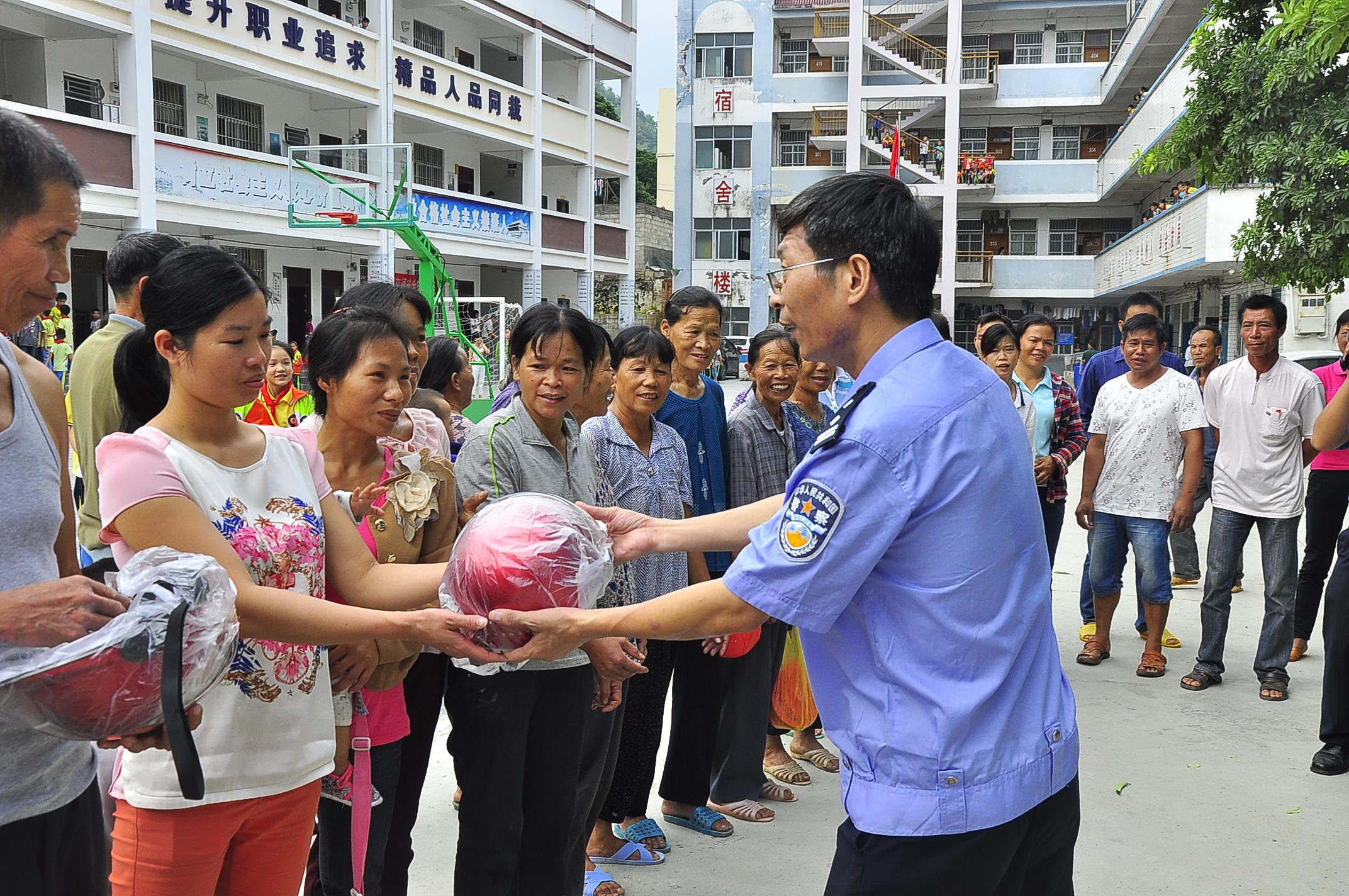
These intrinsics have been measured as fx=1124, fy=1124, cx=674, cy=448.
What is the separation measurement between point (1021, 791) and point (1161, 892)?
220 cm

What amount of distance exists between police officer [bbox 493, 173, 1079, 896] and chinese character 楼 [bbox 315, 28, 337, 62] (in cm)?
1908

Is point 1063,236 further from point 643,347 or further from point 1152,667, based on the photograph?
point 643,347

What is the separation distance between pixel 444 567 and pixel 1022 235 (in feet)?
102

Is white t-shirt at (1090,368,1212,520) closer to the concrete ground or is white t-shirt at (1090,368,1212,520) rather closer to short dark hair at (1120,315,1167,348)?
short dark hair at (1120,315,1167,348)

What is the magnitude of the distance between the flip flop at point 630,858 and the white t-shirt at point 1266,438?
367cm

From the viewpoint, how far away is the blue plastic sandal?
3949 millimetres

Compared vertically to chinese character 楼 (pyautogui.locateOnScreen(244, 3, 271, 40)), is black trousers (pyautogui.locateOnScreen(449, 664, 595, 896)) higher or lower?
lower

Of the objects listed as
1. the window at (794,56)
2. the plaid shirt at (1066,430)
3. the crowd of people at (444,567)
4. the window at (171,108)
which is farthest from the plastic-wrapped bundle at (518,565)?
the window at (794,56)

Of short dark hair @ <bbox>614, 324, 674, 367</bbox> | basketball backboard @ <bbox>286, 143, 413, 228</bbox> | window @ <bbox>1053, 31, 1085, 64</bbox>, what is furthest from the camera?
window @ <bbox>1053, 31, 1085, 64</bbox>

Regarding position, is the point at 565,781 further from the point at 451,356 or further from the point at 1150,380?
the point at 1150,380

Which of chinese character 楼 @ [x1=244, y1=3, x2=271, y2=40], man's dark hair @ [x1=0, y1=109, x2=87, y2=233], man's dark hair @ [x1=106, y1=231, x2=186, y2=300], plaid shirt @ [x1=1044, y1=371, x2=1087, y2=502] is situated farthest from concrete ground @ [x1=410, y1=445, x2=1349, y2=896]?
chinese character 楼 @ [x1=244, y1=3, x2=271, y2=40]

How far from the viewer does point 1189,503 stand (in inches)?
225

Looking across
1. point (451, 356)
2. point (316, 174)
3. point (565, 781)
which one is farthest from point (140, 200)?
point (565, 781)

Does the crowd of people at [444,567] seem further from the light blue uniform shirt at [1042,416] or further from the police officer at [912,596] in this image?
the light blue uniform shirt at [1042,416]
